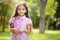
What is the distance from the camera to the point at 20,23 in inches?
40.5

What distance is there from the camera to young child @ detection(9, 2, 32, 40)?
3.38 feet

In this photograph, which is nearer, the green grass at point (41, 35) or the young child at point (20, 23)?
the young child at point (20, 23)

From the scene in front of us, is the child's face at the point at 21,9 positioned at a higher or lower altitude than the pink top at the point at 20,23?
higher

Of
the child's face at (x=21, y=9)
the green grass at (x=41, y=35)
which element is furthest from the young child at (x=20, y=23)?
the green grass at (x=41, y=35)

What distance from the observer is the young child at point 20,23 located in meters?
1.03

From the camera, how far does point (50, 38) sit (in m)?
1.22

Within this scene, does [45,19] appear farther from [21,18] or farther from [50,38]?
[21,18]

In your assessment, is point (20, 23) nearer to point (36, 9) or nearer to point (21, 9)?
point (21, 9)

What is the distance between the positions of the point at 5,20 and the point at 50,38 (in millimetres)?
371

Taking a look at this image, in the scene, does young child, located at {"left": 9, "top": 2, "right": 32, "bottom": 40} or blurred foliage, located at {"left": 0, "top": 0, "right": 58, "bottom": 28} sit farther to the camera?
blurred foliage, located at {"left": 0, "top": 0, "right": 58, "bottom": 28}

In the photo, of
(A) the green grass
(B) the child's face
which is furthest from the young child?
(A) the green grass

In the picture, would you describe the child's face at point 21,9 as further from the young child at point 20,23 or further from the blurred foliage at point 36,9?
the blurred foliage at point 36,9

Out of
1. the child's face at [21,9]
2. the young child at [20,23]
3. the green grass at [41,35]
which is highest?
the child's face at [21,9]

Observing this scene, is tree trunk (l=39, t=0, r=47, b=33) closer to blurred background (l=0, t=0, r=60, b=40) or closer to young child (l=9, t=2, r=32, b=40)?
blurred background (l=0, t=0, r=60, b=40)
